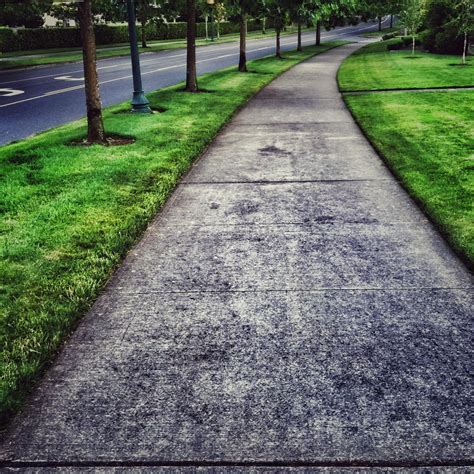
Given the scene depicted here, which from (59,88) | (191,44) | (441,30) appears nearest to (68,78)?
(59,88)

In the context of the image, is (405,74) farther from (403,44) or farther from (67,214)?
(403,44)

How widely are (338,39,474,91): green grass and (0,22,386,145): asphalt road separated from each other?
262 inches

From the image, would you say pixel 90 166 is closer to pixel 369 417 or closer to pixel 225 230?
pixel 225 230

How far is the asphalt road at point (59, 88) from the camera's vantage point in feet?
42.7

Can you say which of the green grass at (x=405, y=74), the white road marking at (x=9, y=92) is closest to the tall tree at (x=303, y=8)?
the green grass at (x=405, y=74)

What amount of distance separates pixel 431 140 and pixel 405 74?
44.1 feet

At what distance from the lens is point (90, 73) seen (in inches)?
384

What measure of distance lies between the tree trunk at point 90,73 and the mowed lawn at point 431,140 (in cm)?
505

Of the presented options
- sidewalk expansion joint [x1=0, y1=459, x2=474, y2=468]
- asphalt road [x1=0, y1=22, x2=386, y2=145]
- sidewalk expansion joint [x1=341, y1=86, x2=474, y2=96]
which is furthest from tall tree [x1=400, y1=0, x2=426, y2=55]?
sidewalk expansion joint [x1=0, y1=459, x2=474, y2=468]

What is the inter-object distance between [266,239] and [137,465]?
3.15 m

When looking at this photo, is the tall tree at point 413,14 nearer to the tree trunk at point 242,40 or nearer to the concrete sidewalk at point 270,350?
the tree trunk at point 242,40

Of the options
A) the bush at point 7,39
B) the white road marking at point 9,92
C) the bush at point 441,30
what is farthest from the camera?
the bush at point 7,39

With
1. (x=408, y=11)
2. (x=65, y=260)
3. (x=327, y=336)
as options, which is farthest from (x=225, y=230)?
(x=408, y=11)

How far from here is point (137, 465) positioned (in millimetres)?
2637
